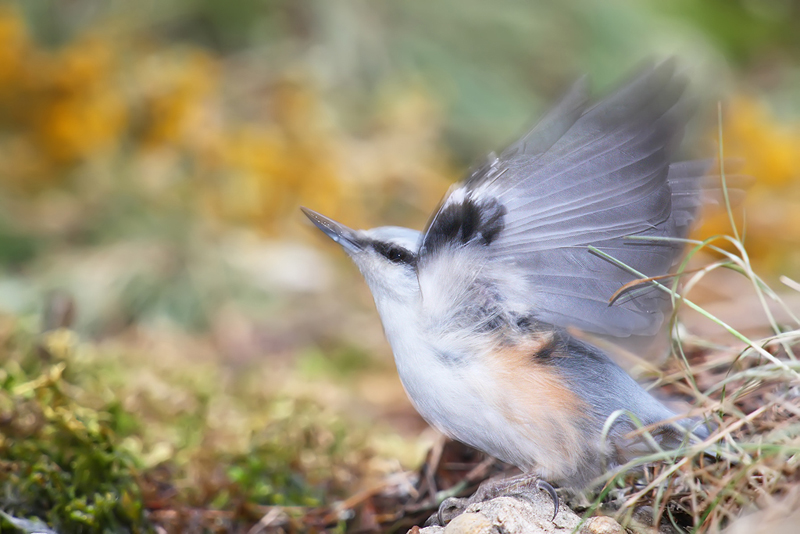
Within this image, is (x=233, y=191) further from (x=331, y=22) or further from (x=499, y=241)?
(x=499, y=241)

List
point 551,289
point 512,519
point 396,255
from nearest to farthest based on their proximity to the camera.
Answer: point 512,519, point 551,289, point 396,255

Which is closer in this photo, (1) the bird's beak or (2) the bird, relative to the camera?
(2) the bird

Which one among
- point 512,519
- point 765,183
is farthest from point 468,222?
point 765,183

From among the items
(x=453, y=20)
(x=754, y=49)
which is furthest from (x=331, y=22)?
(x=754, y=49)

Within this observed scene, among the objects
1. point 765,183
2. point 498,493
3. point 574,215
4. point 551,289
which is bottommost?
point 498,493

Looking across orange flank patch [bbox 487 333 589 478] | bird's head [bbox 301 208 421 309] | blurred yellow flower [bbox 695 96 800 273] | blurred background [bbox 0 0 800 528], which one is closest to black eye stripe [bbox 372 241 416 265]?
bird's head [bbox 301 208 421 309]

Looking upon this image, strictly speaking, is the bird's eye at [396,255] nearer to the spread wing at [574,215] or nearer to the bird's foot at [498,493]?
the spread wing at [574,215]

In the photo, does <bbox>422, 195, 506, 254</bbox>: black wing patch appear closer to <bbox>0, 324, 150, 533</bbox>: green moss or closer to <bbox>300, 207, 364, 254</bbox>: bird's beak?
<bbox>300, 207, 364, 254</bbox>: bird's beak

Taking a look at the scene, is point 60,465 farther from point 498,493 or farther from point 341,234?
point 498,493
